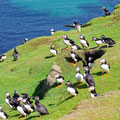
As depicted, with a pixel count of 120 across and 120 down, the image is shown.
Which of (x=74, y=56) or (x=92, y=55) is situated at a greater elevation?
(x=74, y=56)

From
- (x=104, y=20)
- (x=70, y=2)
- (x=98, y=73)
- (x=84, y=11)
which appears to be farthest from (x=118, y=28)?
(x=70, y=2)

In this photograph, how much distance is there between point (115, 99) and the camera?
1919 centimetres

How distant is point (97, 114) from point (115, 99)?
306 centimetres

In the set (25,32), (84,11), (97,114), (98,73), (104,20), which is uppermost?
(84,11)

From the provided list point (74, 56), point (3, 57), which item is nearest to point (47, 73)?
point (74, 56)

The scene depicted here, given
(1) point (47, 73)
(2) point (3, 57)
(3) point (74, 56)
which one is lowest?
(1) point (47, 73)

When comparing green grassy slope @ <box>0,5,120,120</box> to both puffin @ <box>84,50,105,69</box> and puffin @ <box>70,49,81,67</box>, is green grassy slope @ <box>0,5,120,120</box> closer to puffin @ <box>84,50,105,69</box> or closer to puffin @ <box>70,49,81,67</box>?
puffin @ <box>70,49,81,67</box>

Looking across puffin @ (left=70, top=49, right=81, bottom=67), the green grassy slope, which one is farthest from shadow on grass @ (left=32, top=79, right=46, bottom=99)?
puffin @ (left=70, top=49, right=81, bottom=67)

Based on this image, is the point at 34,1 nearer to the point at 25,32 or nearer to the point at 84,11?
the point at 84,11

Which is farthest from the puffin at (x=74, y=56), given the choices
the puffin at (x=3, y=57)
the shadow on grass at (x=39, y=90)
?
the puffin at (x=3, y=57)

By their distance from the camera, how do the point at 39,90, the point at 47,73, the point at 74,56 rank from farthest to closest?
the point at 47,73
the point at 39,90
the point at 74,56

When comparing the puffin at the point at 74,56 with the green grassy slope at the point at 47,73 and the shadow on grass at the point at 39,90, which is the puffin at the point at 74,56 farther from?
the shadow on grass at the point at 39,90

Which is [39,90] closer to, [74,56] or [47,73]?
[47,73]

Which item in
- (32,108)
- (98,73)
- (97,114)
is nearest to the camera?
(97,114)
